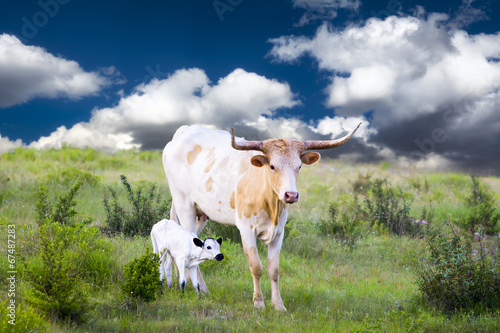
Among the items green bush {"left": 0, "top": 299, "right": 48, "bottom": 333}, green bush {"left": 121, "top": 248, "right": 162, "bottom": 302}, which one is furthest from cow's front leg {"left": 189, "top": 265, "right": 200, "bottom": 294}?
green bush {"left": 0, "top": 299, "right": 48, "bottom": 333}

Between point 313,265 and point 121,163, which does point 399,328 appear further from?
point 121,163

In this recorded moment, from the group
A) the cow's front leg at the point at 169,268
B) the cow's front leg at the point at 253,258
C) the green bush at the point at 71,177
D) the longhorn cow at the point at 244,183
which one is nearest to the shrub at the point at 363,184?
the green bush at the point at 71,177

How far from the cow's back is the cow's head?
2.47ft

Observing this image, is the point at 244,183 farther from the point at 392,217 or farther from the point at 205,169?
the point at 392,217

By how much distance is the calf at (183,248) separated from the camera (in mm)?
5246

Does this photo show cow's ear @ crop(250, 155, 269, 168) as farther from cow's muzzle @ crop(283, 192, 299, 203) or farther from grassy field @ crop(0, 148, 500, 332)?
grassy field @ crop(0, 148, 500, 332)

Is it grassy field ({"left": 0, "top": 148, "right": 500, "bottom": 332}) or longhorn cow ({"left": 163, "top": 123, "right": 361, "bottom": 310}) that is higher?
longhorn cow ({"left": 163, "top": 123, "right": 361, "bottom": 310})

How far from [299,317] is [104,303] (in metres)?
2.36

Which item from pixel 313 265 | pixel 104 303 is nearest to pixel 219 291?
pixel 104 303

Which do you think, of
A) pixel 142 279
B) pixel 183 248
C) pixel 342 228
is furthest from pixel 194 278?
pixel 342 228

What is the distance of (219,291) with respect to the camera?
19.2 feet

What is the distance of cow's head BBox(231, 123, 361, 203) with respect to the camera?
4.62 metres

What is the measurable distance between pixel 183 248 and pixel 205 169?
1267 mm

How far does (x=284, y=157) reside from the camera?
4820 millimetres
